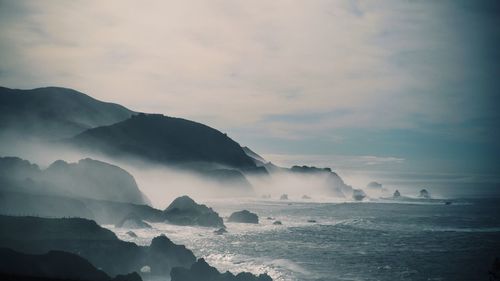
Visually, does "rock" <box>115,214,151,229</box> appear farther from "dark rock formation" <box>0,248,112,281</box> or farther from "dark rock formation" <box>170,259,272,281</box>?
"dark rock formation" <box>0,248,112,281</box>

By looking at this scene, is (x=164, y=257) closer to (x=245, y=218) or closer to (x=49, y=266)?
(x=49, y=266)

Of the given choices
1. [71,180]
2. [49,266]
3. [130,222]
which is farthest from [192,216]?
[49,266]

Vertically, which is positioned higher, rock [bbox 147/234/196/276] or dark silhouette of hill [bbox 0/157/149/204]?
dark silhouette of hill [bbox 0/157/149/204]

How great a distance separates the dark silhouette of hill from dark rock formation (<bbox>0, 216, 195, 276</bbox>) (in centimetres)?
2640

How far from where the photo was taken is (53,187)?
7462 cm

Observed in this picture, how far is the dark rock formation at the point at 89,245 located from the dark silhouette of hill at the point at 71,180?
2640 cm

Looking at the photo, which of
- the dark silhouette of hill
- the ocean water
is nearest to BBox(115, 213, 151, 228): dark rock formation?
the ocean water

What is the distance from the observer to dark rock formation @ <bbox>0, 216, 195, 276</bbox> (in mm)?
40787

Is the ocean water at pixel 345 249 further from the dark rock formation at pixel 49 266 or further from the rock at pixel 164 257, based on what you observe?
the dark rock formation at pixel 49 266

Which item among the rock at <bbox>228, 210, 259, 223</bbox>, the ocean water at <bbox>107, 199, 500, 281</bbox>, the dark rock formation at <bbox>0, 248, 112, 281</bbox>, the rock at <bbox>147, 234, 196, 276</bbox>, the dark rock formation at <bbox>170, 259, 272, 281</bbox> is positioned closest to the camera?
the dark rock formation at <bbox>0, 248, 112, 281</bbox>

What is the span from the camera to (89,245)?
44.5m

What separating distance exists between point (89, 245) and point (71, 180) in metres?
45.0

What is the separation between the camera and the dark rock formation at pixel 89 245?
40787mm

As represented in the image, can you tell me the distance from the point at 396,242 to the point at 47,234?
6909 centimetres
